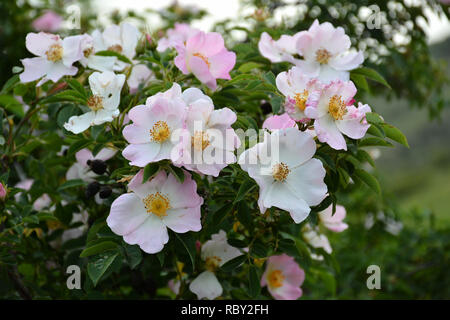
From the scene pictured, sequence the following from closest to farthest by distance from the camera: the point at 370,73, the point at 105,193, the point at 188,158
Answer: the point at 188,158
the point at 105,193
the point at 370,73

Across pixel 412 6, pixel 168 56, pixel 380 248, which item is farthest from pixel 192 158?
pixel 380 248

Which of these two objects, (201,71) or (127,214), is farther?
(201,71)

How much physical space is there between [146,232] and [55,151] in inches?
23.5

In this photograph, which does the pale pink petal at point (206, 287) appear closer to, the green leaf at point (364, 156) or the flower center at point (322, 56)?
the green leaf at point (364, 156)

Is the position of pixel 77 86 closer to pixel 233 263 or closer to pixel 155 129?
pixel 155 129

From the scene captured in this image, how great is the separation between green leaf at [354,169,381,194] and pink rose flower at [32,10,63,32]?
1.91 m

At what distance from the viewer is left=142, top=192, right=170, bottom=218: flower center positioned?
1042mm

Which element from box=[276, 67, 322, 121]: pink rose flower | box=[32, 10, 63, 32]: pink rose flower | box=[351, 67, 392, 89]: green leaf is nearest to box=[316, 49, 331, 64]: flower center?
box=[351, 67, 392, 89]: green leaf

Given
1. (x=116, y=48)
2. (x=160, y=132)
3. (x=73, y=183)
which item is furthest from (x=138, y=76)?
(x=160, y=132)

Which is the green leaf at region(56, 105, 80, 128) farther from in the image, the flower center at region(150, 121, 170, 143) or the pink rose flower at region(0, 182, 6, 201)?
the flower center at region(150, 121, 170, 143)

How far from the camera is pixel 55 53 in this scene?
1270 mm

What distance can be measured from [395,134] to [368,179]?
0.12 meters

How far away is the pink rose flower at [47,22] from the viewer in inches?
101
